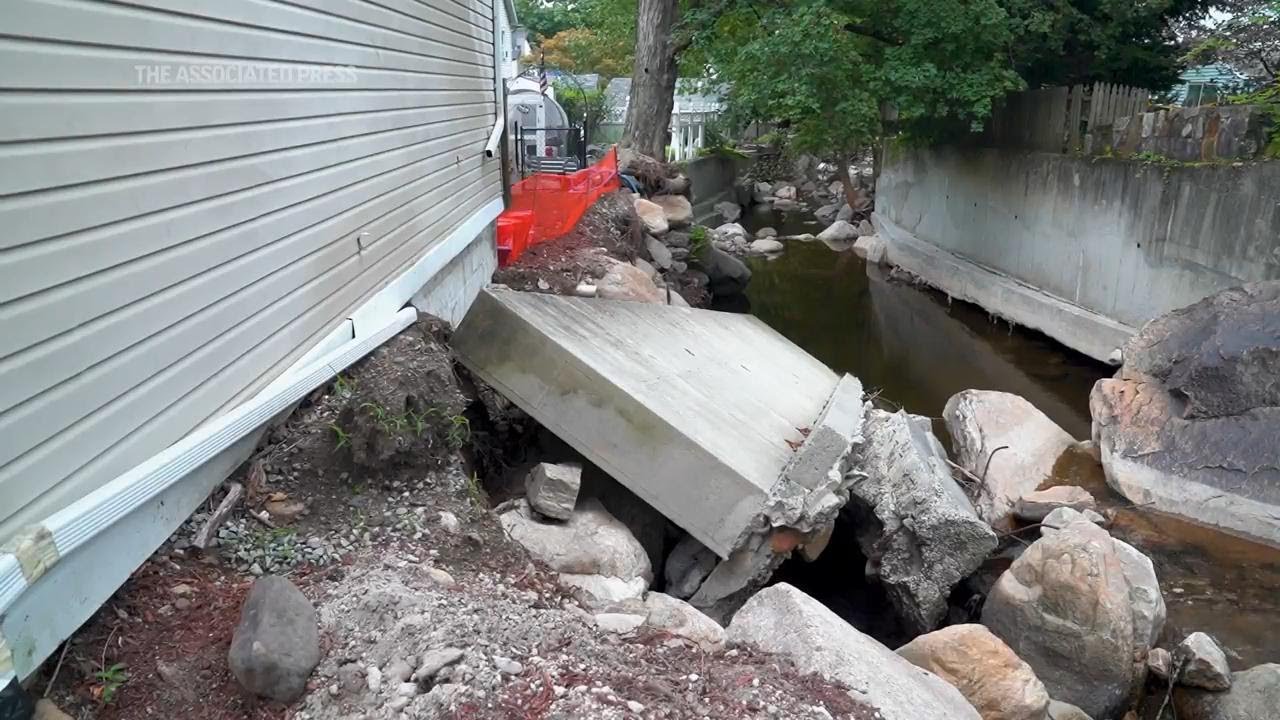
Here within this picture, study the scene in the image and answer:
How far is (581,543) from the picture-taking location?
473cm

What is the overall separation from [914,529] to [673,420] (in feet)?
5.30

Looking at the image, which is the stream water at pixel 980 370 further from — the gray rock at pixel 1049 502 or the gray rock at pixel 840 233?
the gray rock at pixel 840 233

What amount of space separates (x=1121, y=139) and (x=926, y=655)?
9.38 m

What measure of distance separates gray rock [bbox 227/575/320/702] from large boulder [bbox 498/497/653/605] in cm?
142

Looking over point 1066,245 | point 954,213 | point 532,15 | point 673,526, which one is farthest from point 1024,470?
point 532,15

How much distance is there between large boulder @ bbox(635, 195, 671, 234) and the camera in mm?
12812

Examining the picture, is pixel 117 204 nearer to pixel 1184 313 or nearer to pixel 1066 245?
pixel 1184 313

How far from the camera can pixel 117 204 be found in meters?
3.11

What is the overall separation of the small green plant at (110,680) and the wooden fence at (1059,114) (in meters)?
12.4

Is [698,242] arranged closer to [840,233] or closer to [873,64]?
[873,64]

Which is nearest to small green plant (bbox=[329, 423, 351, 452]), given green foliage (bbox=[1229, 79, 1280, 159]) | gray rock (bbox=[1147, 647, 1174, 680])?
gray rock (bbox=[1147, 647, 1174, 680])

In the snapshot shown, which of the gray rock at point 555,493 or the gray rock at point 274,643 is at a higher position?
the gray rock at point 274,643

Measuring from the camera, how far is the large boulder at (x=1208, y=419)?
6.90 metres

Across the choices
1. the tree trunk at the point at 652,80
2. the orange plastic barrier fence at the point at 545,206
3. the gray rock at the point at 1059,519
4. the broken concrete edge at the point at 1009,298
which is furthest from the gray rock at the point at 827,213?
the gray rock at the point at 1059,519
